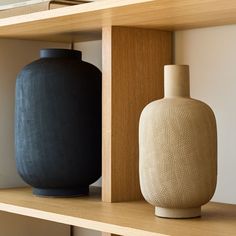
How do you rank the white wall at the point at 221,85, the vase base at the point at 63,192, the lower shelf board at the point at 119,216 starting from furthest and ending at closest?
1. the vase base at the point at 63,192
2. the white wall at the point at 221,85
3. the lower shelf board at the point at 119,216

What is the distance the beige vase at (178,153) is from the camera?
3.68 feet

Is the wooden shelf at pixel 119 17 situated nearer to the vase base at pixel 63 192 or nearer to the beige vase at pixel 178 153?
the beige vase at pixel 178 153

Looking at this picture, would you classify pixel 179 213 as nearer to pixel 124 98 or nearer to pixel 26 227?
pixel 124 98

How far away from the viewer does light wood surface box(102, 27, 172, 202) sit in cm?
135

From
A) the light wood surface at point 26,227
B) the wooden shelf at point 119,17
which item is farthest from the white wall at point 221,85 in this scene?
the light wood surface at point 26,227

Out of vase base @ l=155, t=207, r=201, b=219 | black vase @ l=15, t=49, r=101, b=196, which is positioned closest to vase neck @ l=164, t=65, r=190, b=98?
vase base @ l=155, t=207, r=201, b=219

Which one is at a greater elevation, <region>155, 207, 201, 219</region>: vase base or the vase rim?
the vase rim

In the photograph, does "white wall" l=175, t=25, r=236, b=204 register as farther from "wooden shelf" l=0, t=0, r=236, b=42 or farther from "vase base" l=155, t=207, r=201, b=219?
"vase base" l=155, t=207, r=201, b=219

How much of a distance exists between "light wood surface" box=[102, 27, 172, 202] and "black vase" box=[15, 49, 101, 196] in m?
0.07

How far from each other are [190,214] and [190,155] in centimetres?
10

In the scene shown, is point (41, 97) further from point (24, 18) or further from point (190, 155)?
point (190, 155)

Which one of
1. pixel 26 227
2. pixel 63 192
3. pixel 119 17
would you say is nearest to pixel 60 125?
pixel 63 192

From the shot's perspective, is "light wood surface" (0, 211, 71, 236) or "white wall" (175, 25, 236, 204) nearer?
"white wall" (175, 25, 236, 204)

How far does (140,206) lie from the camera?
1303 mm
